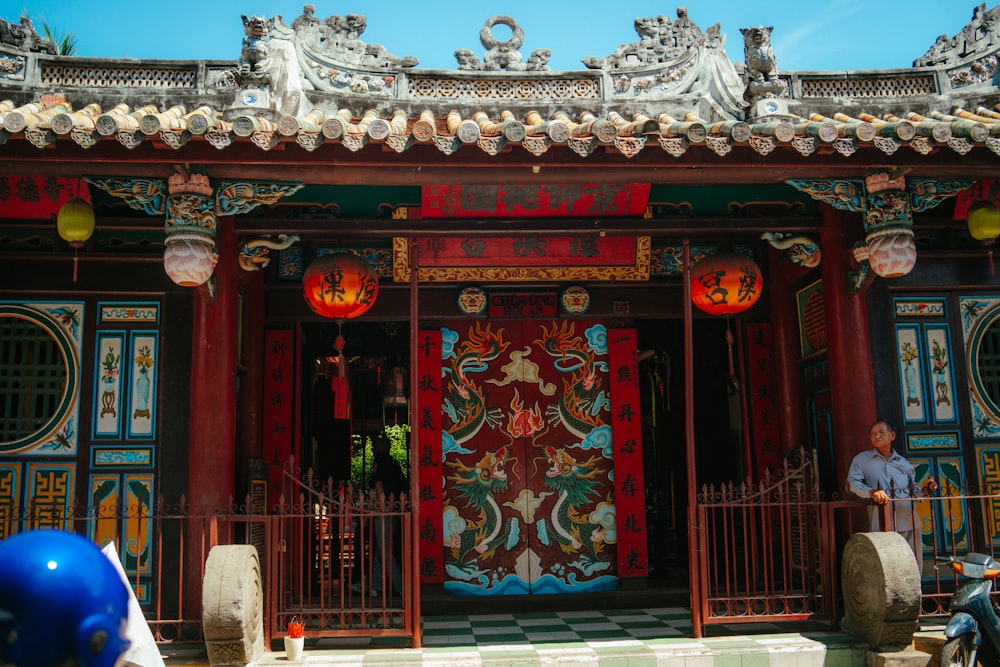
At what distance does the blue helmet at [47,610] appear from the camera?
1363 mm

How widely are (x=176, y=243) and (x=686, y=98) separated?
485 cm

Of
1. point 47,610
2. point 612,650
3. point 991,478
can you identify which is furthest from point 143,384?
point 991,478

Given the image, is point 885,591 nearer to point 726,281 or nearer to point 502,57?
point 726,281

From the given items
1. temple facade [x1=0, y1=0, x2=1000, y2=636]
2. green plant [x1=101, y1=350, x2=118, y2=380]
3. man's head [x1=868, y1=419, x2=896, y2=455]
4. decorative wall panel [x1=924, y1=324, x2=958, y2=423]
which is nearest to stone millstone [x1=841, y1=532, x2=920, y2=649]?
man's head [x1=868, y1=419, x2=896, y2=455]

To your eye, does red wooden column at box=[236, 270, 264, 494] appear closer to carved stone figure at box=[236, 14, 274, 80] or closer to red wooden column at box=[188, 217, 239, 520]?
red wooden column at box=[188, 217, 239, 520]

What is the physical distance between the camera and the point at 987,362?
7.36 meters

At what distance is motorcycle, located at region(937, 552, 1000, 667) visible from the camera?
532 centimetres

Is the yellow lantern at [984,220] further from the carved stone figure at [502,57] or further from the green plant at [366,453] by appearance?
the green plant at [366,453]

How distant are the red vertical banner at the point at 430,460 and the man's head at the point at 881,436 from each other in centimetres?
380

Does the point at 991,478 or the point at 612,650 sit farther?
the point at 991,478

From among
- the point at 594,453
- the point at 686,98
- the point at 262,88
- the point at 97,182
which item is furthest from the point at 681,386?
the point at 97,182

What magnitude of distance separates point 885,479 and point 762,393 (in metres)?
2.28

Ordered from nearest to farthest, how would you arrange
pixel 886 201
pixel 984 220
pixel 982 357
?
pixel 886 201 < pixel 984 220 < pixel 982 357

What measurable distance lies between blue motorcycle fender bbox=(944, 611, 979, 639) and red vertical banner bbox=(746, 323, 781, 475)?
120 inches
